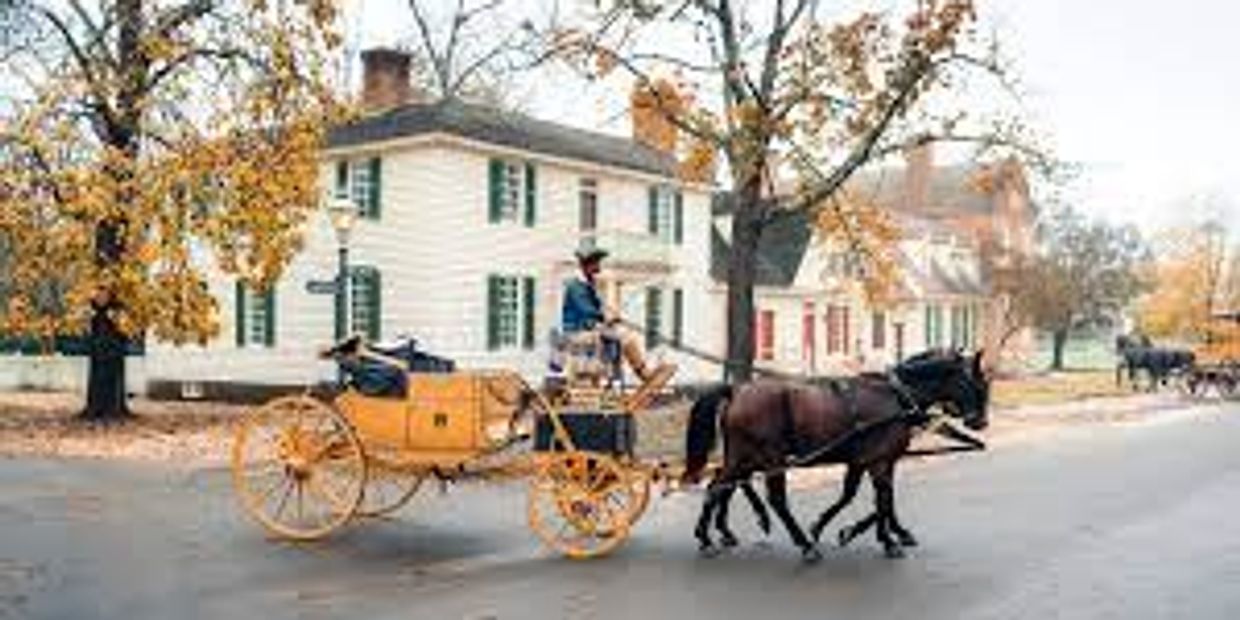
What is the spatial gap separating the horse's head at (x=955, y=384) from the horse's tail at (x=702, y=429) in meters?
1.53

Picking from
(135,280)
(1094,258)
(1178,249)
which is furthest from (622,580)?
(1178,249)

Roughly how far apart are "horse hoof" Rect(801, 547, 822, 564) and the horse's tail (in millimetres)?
1147

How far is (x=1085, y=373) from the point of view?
66.2 metres

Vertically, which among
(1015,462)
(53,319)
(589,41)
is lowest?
(1015,462)

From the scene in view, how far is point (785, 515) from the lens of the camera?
1250cm

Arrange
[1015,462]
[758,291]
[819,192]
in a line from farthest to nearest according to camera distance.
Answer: [758,291] → [819,192] → [1015,462]

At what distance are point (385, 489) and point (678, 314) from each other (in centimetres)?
2367

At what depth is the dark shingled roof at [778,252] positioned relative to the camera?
4944cm

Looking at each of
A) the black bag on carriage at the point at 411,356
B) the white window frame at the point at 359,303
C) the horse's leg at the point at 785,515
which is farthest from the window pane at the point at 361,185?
the horse's leg at the point at 785,515

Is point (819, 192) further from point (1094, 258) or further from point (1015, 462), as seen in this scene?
point (1094, 258)

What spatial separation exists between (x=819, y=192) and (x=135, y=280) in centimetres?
1141

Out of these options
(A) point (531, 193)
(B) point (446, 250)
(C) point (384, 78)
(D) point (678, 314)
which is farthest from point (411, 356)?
(D) point (678, 314)

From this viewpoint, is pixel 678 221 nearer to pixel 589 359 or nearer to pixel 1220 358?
pixel 1220 358

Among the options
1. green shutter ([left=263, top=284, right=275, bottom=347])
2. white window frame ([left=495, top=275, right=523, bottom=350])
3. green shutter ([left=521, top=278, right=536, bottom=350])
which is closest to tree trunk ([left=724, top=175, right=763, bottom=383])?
white window frame ([left=495, top=275, right=523, bottom=350])
